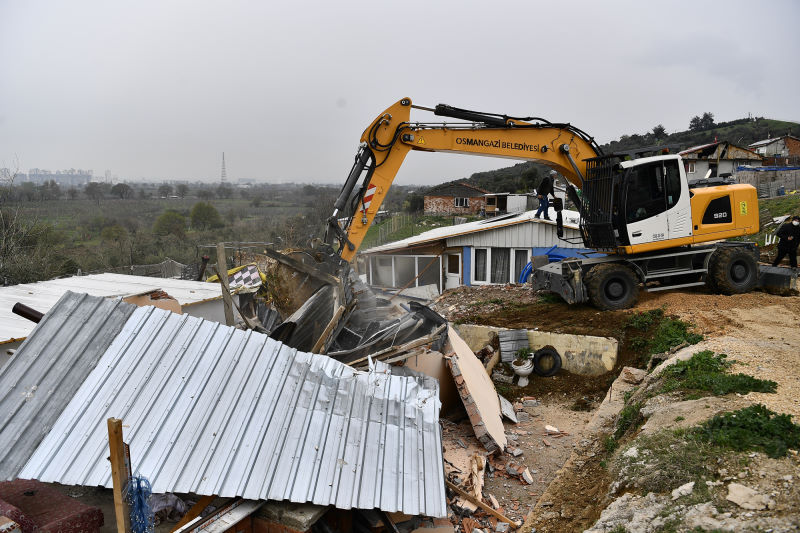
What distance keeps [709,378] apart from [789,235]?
9391 millimetres

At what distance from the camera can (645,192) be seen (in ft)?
33.8

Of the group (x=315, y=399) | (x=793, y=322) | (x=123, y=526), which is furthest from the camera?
(x=793, y=322)

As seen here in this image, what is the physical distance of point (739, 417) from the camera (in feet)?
15.7

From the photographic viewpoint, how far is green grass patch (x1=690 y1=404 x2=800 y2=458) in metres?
4.27

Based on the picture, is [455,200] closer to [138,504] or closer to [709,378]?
[709,378]

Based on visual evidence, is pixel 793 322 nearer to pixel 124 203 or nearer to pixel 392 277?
pixel 392 277

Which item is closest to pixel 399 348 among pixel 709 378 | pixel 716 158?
pixel 709 378

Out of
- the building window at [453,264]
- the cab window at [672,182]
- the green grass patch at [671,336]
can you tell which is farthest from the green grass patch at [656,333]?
the building window at [453,264]

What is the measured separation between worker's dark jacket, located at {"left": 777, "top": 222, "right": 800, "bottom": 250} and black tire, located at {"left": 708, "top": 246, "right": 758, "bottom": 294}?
8.69ft

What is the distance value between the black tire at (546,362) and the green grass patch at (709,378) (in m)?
2.83

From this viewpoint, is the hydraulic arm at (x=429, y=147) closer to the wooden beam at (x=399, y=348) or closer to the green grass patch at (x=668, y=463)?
the wooden beam at (x=399, y=348)

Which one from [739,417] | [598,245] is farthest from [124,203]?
[739,417]

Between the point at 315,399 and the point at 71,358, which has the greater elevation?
the point at 71,358

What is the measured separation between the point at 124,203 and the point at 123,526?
67.6 metres
